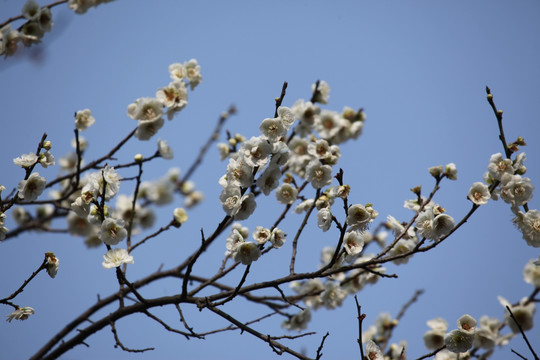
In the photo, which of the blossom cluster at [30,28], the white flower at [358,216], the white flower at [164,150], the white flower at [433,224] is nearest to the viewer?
the white flower at [358,216]

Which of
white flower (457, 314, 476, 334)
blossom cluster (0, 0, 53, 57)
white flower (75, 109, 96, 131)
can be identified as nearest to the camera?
white flower (457, 314, 476, 334)

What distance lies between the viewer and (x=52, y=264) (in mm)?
2723

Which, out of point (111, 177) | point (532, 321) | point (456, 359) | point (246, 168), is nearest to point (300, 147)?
point (246, 168)

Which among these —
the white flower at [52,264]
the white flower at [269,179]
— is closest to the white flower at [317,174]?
the white flower at [269,179]

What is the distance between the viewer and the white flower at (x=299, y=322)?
408 cm

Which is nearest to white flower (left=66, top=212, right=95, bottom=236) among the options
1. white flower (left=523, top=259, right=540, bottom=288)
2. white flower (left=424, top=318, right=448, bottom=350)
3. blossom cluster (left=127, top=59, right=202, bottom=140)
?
blossom cluster (left=127, top=59, right=202, bottom=140)

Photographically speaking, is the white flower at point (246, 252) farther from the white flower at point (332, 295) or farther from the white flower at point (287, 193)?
the white flower at point (332, 295)

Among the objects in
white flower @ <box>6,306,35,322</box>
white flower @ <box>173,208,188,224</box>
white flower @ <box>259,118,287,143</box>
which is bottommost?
Result: white flower @ <box>6,306,35,322</box>

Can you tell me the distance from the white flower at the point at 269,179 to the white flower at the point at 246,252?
1.31 feet

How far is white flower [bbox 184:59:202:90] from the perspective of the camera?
147 inches

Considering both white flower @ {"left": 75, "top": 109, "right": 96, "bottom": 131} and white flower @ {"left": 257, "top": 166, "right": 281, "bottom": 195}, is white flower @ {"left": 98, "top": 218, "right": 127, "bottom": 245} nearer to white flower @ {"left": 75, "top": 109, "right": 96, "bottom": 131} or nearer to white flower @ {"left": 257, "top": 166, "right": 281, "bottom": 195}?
white flower @ {"left": 257, "top": 166, "right": 281, "bottom": 195}

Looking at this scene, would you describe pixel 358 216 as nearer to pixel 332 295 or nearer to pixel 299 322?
pixel 332 295

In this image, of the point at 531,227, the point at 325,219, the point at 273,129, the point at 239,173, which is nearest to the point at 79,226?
the point at 239,173

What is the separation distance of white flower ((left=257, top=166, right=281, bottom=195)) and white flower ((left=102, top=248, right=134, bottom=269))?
3.07 feet
